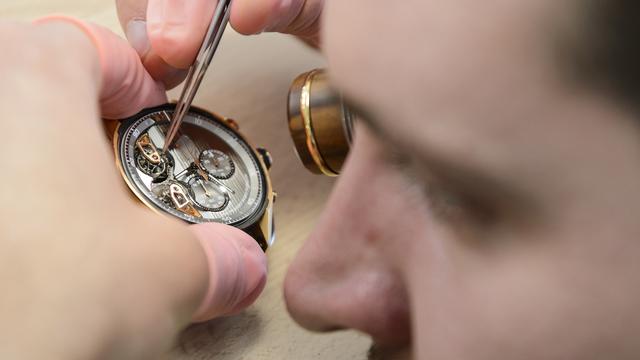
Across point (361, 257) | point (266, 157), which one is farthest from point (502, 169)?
point (266, 157)

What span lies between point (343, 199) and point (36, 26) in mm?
239

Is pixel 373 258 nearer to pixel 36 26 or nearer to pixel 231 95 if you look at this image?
pixel 36 26

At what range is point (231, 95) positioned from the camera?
751 millimetres

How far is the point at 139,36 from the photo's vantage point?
0.64 m

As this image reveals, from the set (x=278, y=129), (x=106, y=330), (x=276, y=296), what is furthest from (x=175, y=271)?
(x=278, y=129)

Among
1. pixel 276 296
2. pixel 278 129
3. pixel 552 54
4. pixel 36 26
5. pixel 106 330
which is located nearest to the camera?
pixel 552 54

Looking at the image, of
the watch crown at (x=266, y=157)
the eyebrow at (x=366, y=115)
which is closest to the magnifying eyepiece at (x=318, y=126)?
the watch crown at (x=266, y=157)

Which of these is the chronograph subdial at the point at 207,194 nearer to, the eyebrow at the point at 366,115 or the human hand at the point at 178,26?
the human hand at the point at 178,26

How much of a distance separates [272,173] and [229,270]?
0.19 metres

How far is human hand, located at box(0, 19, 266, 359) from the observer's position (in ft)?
1.19

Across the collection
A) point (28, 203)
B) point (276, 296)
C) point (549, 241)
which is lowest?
point (276, 296)

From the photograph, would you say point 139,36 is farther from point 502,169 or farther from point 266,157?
point 502,169

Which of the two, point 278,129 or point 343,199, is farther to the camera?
point 278,129

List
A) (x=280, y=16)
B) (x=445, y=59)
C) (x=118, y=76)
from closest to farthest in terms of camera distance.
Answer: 1. (x=445, y=59)
2. (x=118, y=76)
3. (x=280, y=16)
